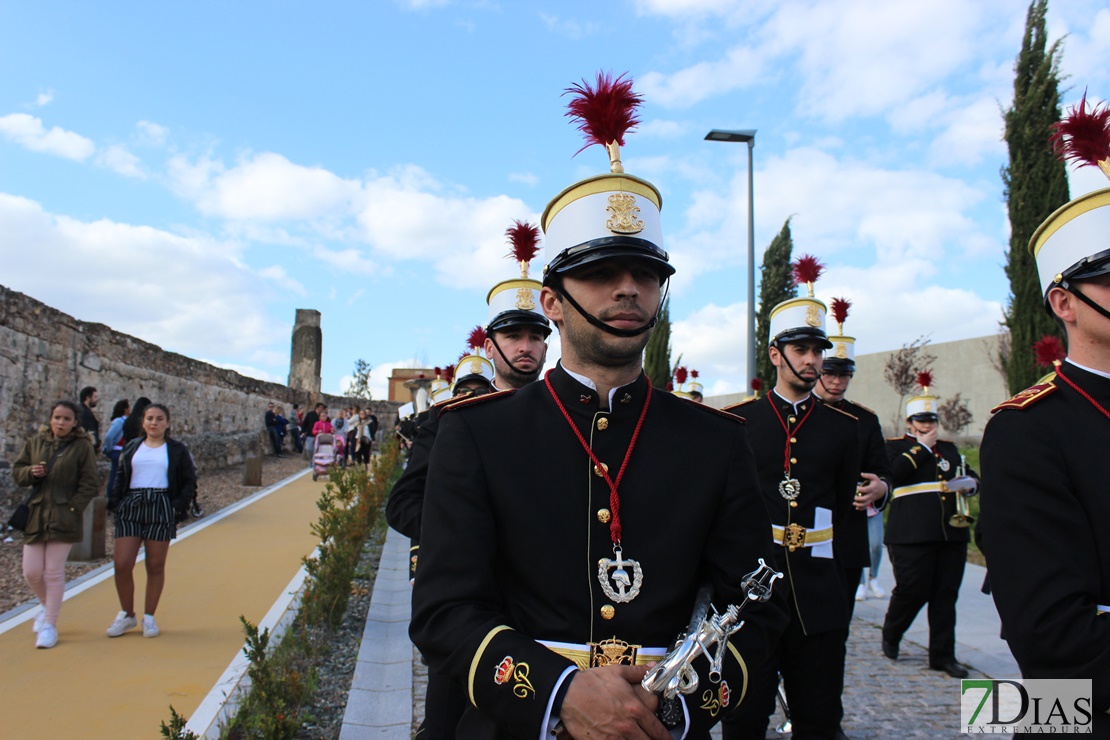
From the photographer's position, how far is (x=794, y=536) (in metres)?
4.02

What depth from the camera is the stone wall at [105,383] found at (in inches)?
421

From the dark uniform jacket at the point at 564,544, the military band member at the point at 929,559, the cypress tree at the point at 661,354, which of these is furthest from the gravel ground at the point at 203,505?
the cypress tree at the point at 661,354

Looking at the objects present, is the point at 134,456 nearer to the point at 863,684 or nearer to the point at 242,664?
the point at 242,664

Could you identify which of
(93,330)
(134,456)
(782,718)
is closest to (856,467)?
(782,718)

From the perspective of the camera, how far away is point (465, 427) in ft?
7.02

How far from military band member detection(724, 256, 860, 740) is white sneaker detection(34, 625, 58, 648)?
17.6ft

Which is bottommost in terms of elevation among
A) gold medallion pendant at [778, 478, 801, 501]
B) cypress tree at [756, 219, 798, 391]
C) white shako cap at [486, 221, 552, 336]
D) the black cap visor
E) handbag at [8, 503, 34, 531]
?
handbag at [8, 503, 34, 531]

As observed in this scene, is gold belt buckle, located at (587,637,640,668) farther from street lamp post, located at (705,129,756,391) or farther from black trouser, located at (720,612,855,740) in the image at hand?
street lamp post, located at (705,129,756,391)

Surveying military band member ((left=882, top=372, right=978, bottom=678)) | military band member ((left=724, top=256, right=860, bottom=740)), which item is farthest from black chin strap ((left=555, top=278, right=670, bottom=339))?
military band member ((left=882, top=372, right=978, bottom=678))

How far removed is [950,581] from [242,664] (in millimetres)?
5510

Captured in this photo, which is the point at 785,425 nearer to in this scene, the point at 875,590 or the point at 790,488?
the point at 790,488

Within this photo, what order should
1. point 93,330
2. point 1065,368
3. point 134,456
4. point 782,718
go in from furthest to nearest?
point 93,330, point 134,456, point 782,718, point 1065,368

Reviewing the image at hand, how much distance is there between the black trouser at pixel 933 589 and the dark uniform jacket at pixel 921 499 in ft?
0.34

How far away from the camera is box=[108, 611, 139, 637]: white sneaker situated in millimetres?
6476
